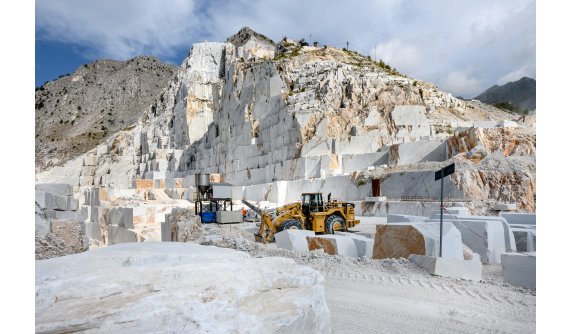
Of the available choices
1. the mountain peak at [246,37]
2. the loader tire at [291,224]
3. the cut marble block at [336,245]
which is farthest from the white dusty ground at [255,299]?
the mountain peak at [246,37]

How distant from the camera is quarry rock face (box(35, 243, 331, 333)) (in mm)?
1977

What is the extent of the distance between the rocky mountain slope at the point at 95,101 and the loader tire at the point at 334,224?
6350 centimetres

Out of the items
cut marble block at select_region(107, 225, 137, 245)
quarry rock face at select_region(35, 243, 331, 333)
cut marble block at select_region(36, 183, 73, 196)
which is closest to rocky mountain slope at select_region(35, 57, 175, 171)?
cut marble block at select_region(107, 225, 137, 245)

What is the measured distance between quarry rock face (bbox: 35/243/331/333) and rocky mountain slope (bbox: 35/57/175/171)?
69.0 m

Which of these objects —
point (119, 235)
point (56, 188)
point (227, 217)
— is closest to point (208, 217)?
point (227, 217)

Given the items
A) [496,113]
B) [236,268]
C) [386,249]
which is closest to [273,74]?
[496,113]

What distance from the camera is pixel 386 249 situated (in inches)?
271

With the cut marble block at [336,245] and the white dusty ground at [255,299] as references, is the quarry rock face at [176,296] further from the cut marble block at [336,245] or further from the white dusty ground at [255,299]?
the cut marble block at [336,245]

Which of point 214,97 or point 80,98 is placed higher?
point 80,98

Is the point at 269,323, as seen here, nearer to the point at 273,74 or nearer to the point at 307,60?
the point at 273,74

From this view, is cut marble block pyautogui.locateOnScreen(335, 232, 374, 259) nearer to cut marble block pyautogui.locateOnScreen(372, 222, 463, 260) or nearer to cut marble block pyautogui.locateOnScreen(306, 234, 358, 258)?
cut marble block pyautogui.locateOnScreen(306, 234, 358, 258)

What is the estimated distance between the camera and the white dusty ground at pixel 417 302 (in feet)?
12.3

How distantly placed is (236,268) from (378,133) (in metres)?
22.8

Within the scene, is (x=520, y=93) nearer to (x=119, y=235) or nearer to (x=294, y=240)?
(x=294, y=240)
